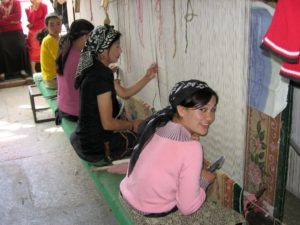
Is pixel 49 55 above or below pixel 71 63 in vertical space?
below

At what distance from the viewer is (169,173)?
1.57 metres

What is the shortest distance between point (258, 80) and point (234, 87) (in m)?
0.15

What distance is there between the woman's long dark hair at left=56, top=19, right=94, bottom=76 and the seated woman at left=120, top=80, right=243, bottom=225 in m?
1.50

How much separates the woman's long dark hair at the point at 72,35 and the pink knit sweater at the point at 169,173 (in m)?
1.58

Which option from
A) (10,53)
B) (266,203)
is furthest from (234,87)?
(10,53)

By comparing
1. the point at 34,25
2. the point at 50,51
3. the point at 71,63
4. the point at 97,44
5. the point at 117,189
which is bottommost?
the point at 117,189

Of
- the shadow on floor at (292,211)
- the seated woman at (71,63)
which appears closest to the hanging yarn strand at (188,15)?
the shadow on floor at (292,211)

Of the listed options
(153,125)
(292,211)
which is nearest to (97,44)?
(153,125)

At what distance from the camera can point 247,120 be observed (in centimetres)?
165

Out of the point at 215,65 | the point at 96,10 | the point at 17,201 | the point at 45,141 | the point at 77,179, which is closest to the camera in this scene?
the point at 215,65

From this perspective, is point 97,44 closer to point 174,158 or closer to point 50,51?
point 174,158

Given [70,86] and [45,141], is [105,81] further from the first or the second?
[45,141]

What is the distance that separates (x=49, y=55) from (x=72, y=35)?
0.93 metres

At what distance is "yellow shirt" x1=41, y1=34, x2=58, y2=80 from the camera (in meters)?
3.90
